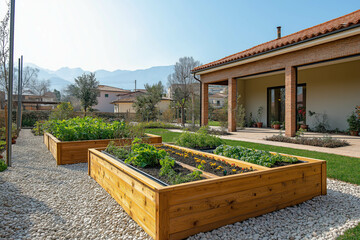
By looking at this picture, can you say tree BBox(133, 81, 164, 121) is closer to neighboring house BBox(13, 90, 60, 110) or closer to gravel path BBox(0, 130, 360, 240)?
neighboring house BBox(13, 90, 60, 110)

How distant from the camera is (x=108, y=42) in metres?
12.8

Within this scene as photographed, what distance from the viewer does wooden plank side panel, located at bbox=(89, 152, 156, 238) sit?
2170 millimetres

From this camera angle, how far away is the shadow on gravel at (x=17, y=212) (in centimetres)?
230

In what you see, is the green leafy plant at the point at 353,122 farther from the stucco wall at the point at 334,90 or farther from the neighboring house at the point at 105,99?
the neighboring house at the point at 105,99

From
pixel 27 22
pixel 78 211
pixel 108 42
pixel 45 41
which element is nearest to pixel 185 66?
pixel 108 42

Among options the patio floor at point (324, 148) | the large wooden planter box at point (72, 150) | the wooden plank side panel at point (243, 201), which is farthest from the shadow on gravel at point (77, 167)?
the patio floor at point (324, 148)

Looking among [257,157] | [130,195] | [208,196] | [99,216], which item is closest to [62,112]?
[99,216]

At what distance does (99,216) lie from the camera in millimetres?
2670

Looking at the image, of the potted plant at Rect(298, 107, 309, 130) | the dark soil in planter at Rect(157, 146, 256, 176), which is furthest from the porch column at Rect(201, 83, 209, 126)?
the dark soil in planter at Rect(157, 146, 256, 176)

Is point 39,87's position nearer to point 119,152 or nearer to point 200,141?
point 200,141

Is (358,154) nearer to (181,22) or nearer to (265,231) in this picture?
(265,231)

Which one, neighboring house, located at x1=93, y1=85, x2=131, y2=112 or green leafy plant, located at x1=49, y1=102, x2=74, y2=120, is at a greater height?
neighboring house, located at x1=93, y1=85, x2=131, y2=112

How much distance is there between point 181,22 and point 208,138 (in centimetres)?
775

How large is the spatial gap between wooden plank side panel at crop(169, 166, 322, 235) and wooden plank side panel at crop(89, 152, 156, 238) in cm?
22
